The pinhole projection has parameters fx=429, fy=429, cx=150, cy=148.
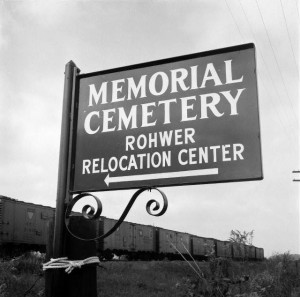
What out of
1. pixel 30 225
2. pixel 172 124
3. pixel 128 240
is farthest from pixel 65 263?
pixel 128 240

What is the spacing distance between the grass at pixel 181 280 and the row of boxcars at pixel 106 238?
494 millimetres

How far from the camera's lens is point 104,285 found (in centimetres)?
1403

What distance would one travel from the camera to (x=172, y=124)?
2492 millimetres

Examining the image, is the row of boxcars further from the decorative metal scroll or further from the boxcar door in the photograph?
the decorative metal scroll

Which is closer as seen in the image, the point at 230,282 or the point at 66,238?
the point at 66,238

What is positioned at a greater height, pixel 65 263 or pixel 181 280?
pixel 65 263

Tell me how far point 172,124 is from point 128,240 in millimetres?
26587

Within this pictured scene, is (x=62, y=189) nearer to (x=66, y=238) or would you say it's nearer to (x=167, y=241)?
(x=66, y=238)

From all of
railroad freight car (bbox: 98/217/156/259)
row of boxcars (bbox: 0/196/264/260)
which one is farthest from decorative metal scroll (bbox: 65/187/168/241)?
railroad freight car (bbox: 98/217/156/259)

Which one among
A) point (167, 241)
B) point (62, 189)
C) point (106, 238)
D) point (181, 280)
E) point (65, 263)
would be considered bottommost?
point (181, 280)

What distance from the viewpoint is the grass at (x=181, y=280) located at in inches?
233

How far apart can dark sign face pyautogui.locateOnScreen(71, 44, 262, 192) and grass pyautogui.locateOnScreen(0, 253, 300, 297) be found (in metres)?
3.15

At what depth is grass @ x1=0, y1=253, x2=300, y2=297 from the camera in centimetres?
593

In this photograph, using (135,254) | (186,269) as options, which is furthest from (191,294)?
(135,254)
